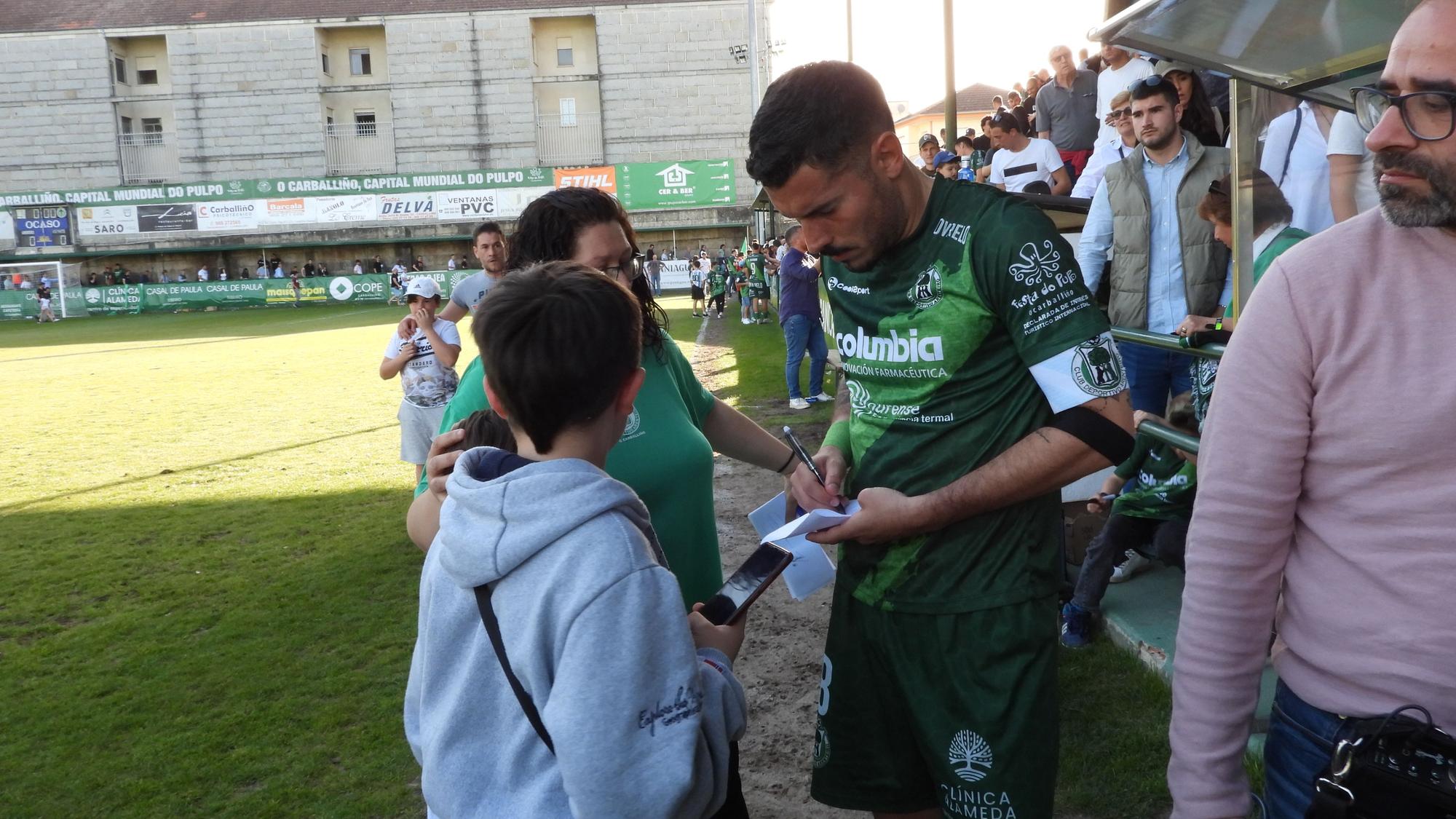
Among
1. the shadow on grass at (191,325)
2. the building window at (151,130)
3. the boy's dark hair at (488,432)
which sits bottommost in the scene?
the shadow on grass at (191,325)

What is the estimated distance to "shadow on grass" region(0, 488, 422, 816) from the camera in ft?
13.2

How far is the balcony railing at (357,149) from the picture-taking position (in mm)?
53000

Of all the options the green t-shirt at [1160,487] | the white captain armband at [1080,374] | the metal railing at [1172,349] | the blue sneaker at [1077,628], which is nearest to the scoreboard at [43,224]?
the blue sneaker at [1077,628]

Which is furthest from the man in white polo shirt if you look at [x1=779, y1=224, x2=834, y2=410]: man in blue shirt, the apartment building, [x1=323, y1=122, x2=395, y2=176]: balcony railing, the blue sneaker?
[x1=323, y1=122, x2=395, y2=176]: balcony railing

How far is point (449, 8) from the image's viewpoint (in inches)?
2141

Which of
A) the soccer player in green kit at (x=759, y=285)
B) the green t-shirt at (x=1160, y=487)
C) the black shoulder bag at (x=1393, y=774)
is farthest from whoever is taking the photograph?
the soccer player in green kit at (x=759, y=285)

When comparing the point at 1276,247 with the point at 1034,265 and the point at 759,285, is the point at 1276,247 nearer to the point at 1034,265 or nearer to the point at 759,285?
the point at 1034,265

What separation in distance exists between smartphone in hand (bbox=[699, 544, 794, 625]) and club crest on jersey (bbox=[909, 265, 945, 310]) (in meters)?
0.56

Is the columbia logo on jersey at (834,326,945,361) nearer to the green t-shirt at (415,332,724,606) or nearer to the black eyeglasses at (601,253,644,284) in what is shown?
the green t-shirt at (415,332,724,606)

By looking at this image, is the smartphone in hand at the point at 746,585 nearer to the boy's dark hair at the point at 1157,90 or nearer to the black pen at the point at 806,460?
the black pen at the point at 806,460

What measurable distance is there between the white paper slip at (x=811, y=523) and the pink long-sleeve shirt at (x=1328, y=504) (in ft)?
2.29

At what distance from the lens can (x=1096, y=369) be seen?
1.96 meters

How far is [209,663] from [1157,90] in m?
5.42

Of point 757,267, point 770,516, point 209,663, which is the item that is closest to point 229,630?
point 209,663
